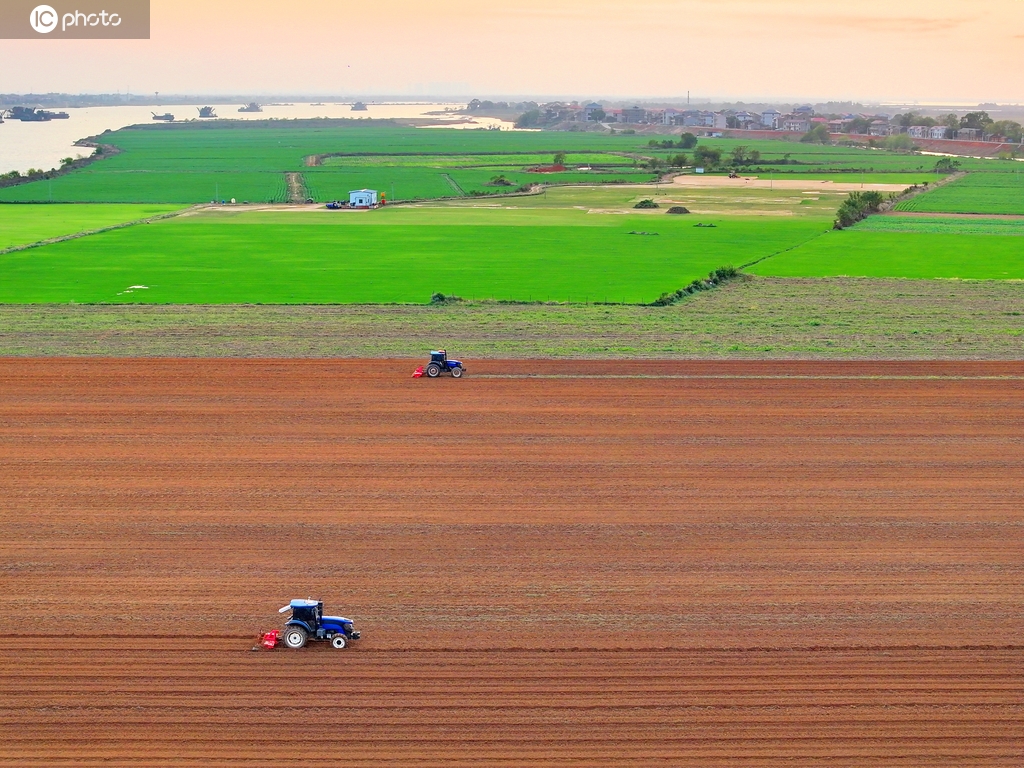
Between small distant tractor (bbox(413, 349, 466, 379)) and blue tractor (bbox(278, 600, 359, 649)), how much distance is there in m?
14.8

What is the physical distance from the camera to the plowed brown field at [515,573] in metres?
14.4

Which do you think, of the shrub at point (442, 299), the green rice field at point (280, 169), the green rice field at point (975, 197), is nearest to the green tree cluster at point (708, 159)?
the green rice field at point (280, 169)

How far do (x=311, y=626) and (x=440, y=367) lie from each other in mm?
15065

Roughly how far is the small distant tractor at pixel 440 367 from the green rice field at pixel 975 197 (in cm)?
6468

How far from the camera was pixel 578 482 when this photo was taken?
2289cm

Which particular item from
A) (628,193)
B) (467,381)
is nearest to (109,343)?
(467,381)

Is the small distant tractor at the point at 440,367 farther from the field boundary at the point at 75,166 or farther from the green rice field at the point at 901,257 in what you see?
the field boundary at the point at 75,166

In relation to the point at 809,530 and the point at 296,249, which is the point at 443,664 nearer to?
the point at 809,530

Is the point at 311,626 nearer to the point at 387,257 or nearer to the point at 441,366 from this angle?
the point at 441,366

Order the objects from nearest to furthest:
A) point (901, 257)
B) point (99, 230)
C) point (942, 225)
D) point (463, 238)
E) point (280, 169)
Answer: point (901, 257)
point (463, 238)
point (99, 230)
point (942, 225)
point (280, 169)

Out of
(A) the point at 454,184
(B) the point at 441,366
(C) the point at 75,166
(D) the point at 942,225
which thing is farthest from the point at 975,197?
(C) the point at 75,166

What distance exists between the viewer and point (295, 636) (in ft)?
53.3

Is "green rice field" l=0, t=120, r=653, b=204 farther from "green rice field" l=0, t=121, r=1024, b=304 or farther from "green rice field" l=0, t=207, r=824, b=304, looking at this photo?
"green rice field" l=0, t=207, r=824, b=304

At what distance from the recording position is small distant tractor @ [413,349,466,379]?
3066cm
